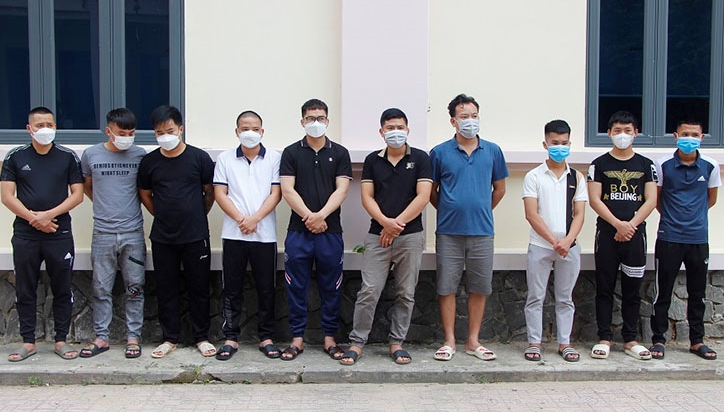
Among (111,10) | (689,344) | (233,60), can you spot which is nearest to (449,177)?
(233,60)

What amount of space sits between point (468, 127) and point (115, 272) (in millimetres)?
3037

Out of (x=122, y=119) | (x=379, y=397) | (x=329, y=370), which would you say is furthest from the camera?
(x=122, y=119)

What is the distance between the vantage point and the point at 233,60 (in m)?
5.98

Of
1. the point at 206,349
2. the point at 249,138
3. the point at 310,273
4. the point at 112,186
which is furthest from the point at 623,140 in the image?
the point at 112,186

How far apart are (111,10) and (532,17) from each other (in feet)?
12.0

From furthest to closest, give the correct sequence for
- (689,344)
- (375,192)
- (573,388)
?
(689,344) < (375,192) < (573,388)

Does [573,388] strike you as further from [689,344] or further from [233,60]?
[233,60]

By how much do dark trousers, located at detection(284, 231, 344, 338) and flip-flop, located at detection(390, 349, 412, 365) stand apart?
0.53 meters

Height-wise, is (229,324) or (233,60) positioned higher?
(233,60)

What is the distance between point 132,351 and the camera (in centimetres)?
545

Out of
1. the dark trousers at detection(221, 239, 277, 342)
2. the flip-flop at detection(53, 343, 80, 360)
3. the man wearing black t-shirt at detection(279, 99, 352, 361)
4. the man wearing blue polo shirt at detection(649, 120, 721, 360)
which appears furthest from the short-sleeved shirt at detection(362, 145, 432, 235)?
the flip-flop at detection(53, 343, 80, 360)

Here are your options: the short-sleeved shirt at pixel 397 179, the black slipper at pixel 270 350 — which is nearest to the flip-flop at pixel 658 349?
the short-sleeved shirt at pixel 397 179

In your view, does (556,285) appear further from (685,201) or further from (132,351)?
(132,351)

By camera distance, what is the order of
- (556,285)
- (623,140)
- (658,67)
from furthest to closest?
(658,67) < (556,285) < (623,140)
